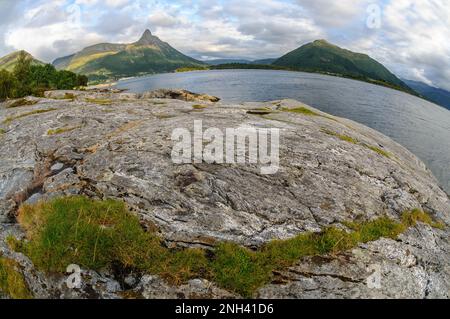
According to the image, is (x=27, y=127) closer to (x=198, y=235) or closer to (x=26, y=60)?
(x=198, y=235)

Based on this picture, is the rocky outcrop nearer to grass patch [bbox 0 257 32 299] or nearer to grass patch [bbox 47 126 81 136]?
grass patch [bbox 47 126 81 136]

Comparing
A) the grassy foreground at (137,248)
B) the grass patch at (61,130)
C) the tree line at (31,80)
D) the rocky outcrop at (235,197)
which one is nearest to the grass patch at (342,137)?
the rocky outcrop at (235,197)

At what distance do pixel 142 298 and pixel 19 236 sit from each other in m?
6.10

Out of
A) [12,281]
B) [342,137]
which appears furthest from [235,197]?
[342,137]

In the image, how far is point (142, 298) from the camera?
1105 centimetres

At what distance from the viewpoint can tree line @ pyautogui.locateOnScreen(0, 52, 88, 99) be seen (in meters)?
105

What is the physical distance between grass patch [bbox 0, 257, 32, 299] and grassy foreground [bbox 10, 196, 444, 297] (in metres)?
0.63

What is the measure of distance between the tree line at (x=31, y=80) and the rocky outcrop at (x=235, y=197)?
Answer: 310 ft

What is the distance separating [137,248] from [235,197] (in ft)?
15.9

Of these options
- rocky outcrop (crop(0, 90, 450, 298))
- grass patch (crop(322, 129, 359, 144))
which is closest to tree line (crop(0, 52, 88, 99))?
rocky outcrop (crop(0, 90, 450, 298))

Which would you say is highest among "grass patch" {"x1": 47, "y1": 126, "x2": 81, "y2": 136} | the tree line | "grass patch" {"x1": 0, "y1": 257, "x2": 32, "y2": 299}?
the tree line

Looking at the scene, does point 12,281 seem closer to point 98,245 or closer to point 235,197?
point 98,245

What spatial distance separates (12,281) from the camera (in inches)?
448
